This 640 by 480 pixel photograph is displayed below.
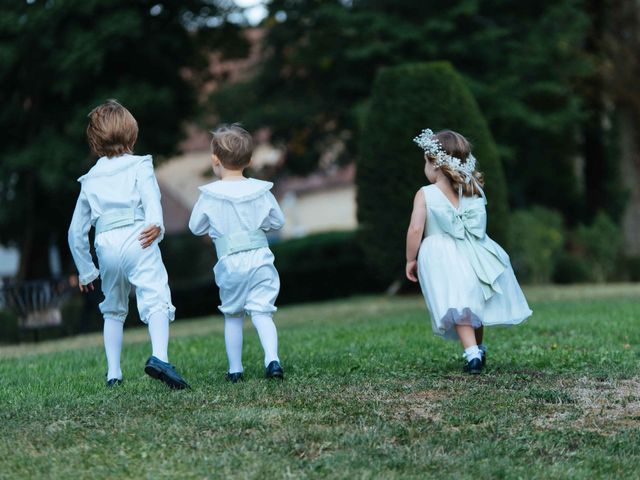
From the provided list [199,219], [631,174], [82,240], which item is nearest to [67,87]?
[82,240]

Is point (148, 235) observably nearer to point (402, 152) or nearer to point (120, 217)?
point (120, 217)

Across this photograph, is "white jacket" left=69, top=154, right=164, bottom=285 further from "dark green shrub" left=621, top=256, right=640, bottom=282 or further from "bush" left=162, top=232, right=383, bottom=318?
"dark green shrub" left=621, top=256, right=640, bottom=282

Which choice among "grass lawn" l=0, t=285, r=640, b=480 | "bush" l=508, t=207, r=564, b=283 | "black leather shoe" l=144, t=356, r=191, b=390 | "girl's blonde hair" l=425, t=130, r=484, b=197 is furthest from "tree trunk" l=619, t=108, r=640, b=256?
"black leather shoe" l=144, t=356, r=191, b=390

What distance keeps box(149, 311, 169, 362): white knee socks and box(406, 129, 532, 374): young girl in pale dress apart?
175 centimetres

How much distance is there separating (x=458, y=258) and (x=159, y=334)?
84.4 inches

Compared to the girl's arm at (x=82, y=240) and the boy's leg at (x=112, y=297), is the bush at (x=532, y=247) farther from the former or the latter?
the girl's arm at (x=82, y=240)

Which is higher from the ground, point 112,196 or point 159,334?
point 112,196

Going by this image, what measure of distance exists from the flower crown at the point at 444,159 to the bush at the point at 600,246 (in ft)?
58.0

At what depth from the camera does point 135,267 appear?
22.6 ft

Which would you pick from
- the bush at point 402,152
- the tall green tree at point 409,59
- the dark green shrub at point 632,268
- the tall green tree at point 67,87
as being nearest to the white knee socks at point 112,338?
the bush at point 402,152

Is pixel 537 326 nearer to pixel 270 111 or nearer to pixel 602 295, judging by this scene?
pixel 602 295

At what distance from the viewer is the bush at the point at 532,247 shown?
2133 centimetres

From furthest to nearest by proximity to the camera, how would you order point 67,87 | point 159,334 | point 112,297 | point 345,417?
1. point 67,87
2. point 112,297
3. point 159,334
4. point 345,417

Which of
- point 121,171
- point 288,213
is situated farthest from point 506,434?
point 288,213
